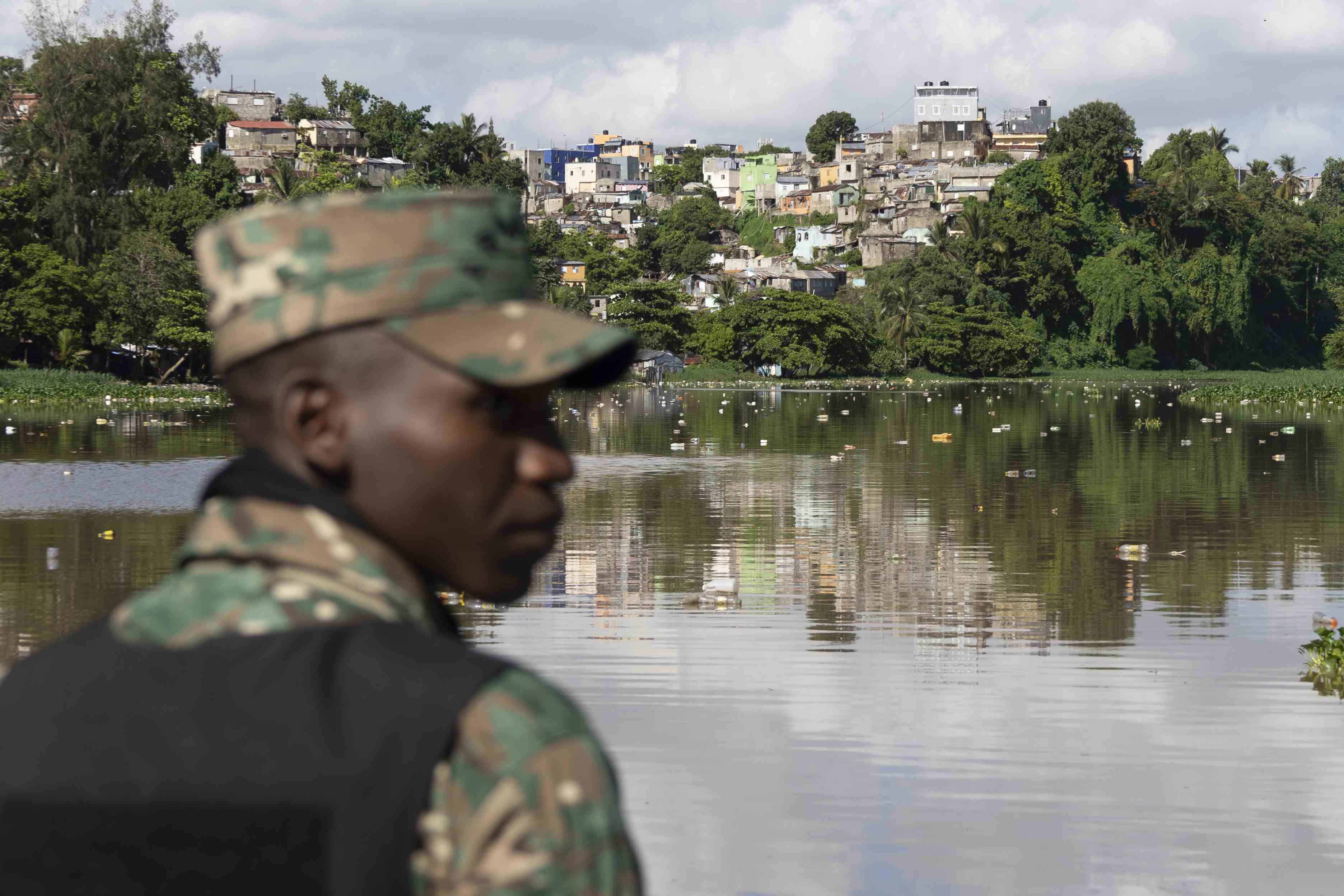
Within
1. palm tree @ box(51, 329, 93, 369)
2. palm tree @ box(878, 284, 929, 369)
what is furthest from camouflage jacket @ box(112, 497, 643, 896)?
palm tree @ box(878, 284, 929, 369)

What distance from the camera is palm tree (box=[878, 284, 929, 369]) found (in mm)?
93875

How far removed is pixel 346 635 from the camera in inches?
56.4

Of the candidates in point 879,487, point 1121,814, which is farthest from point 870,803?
point 879,487

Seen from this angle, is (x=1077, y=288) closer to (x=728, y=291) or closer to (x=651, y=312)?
(x=728, y=291)

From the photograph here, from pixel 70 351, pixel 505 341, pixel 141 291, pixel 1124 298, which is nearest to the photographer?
pixel 505 341

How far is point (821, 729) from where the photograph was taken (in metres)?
9.98

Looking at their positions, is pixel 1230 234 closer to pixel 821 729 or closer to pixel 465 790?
pixel 821 729

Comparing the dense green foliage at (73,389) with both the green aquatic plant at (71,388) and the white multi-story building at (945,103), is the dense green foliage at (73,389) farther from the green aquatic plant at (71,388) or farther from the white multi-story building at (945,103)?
the white multi-story building at (945,103)

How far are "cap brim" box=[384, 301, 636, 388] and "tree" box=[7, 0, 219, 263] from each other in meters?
64.3

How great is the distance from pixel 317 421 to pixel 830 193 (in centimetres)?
14363

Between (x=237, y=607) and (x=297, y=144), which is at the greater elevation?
(x=297, y=144)

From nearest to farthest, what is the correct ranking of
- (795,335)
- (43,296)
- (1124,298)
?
1. (43,296)
2. (795,335)
3. (1124,298)

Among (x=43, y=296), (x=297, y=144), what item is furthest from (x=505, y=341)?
(x=297, y=144)

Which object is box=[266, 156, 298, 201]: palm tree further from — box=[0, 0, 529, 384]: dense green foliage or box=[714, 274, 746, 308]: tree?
box=[714, 274, 746, 308]: tree
